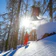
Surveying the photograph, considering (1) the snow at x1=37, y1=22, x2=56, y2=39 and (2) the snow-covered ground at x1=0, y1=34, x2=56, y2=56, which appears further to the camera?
(1) the snow at x1=37, y1=22, x2=56, y2=39

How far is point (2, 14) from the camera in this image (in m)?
15.1

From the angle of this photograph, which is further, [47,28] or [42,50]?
[47,28]

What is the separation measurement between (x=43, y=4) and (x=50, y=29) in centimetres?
729

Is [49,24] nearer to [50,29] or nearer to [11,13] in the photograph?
[50,29]

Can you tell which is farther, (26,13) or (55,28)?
(26,13)

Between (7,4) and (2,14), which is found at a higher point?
(7,4)

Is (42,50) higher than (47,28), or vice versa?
(47,28)

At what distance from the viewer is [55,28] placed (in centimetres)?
589

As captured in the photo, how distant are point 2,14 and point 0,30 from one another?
4.80 m

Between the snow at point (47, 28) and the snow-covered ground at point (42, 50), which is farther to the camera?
the snow at point (47, 28)

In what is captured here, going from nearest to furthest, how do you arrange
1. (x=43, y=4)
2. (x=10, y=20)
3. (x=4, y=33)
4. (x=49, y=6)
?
(x=49, y=6)
(x=43, y=4)
(x=10, y=20)
(x=4, y=33)

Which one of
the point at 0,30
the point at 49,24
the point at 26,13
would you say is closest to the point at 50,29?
the point at 49,24

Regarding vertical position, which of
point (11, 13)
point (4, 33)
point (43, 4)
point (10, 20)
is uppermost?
point (43, 4)

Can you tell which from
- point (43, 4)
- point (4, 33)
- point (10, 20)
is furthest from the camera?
point (4, 33)
